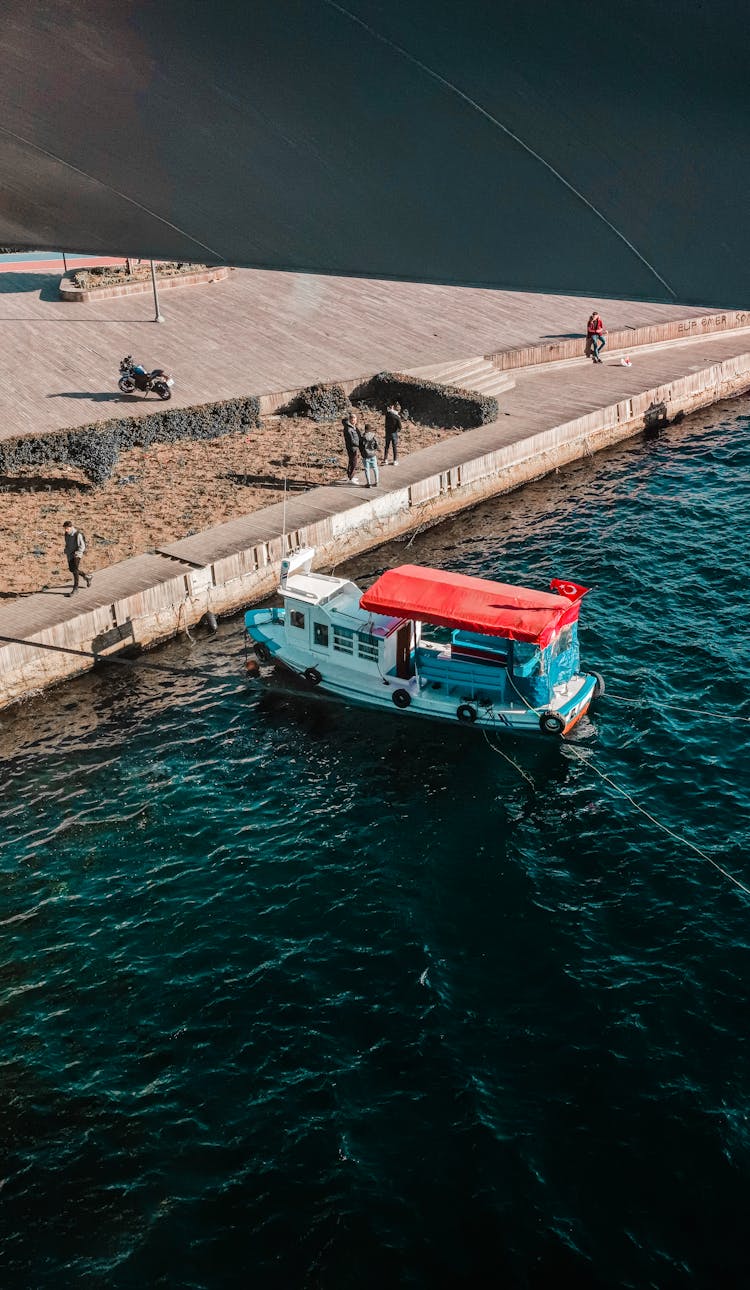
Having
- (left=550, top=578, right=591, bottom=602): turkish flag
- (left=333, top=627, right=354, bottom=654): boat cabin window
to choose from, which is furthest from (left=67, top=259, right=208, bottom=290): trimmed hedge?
(left=550, top=578, right=591, bottom=602): turkish flag

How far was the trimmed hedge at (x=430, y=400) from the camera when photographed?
40750 mm

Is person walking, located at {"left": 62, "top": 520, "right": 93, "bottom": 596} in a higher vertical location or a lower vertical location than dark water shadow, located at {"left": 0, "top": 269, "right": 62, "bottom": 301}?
lower

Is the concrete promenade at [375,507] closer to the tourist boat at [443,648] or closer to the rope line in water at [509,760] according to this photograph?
the tourist boat at [443,648]

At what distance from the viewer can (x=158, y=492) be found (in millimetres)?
34031

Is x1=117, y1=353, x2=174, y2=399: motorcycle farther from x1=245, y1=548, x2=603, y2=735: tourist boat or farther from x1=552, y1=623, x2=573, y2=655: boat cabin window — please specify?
x1=552, y1=623, x2=573, y2=655: boat cabin window

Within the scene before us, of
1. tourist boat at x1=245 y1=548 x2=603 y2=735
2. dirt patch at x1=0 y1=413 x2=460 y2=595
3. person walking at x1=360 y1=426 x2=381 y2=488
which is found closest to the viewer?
tourist boat at x1=245 y1=548 x2=603 y2=735

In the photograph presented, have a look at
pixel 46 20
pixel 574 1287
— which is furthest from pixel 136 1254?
pixel 46 20

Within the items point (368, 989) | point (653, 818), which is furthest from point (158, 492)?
point (368, 989)

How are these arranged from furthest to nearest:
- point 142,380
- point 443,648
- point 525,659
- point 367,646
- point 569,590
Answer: point 142,380 → point 443,648 → point 367,646 → point 569,590 → point 525,659

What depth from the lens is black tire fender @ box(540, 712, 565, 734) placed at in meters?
24.5

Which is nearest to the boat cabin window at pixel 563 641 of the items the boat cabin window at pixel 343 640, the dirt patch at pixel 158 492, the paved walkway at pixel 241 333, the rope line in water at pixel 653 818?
the rope line in water at pixel 653 818

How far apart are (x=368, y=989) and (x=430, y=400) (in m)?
27.2

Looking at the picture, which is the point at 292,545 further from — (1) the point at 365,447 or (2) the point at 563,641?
(2) the point at 563,641

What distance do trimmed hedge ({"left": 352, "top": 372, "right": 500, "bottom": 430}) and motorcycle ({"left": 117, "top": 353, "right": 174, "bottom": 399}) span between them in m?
7.16
